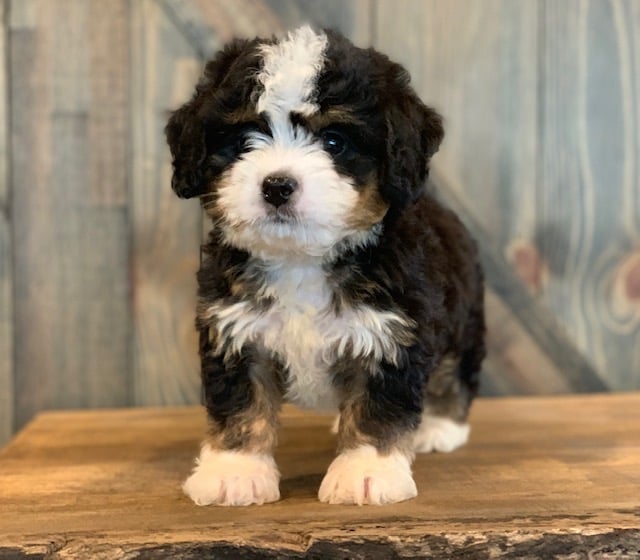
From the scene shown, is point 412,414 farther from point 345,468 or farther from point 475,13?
point 475,13

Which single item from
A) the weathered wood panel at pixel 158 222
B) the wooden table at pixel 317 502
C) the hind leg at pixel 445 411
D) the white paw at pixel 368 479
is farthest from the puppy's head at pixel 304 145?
the weathered wood panel at pixel 158 222

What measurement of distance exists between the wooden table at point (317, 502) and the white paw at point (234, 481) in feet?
0.11

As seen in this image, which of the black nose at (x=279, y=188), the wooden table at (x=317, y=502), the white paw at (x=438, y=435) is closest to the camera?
the wooden table at (x=317, y=502)

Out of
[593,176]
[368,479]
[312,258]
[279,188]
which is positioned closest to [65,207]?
[312,258]

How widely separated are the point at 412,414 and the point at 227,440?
1.34 feet

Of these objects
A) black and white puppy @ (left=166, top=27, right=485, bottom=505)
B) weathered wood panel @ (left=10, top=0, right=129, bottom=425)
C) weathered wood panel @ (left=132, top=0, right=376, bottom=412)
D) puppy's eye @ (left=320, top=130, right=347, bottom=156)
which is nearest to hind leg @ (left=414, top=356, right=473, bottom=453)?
black and white puppy @ (left=166, top=27, right=485, bottom=505)

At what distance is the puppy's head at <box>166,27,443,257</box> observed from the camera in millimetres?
1606

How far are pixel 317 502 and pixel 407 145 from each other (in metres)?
0.76

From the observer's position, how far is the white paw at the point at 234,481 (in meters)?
1.71

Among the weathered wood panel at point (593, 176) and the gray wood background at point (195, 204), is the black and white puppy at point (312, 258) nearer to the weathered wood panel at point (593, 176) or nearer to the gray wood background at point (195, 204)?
the gray wood background at point (195, 204)

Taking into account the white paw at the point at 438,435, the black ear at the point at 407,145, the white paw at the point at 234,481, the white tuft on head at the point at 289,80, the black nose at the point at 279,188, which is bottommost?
the white paw at the point at 438,435

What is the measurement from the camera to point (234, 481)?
1.72m

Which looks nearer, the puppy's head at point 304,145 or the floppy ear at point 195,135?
the puppy's head at point 304,145

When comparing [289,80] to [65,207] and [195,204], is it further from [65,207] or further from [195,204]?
[65,207]
